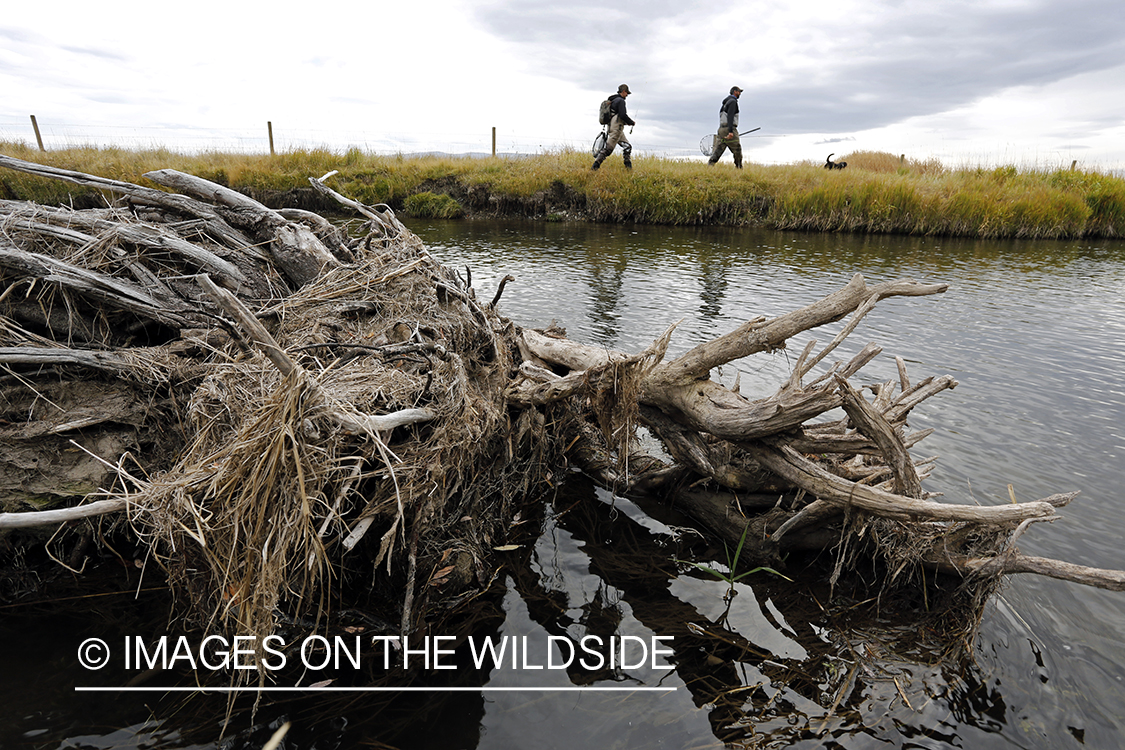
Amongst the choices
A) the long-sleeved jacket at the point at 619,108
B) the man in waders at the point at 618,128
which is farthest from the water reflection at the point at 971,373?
the long-sleeved jacket at the point at 619,108

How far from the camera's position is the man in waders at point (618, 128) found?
21266 millimetres

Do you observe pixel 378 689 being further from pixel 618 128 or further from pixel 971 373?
pixel 618 128

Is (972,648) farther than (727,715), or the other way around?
(972,648)

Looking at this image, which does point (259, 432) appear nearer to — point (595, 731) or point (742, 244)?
point (595, 731)

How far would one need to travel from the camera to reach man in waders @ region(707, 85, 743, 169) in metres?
21.9

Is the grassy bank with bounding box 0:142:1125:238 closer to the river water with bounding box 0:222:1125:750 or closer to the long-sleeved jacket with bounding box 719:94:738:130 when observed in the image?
the long-sleeved jacket with bounding box 719:94:738:130

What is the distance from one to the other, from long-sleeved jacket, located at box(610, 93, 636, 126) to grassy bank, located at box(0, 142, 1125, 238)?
2.39 metres

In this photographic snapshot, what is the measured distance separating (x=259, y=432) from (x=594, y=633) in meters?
2.63

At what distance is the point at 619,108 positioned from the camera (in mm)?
21625

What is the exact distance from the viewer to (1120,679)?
3.83 meters

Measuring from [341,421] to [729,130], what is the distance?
23939mm

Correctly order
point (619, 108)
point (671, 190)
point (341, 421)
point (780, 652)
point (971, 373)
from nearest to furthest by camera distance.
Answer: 1. point (341, 421)
2. point (780, 652)
3. point (971, 373)
4. point (619, 108)
5. point (671, 190)

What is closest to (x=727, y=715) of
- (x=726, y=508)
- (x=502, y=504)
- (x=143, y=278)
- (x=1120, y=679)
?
(x=726, y=508)

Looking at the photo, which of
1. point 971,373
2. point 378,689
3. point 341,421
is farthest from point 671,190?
point 378,689
